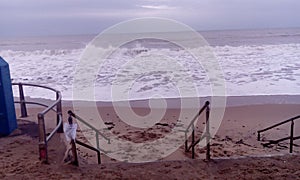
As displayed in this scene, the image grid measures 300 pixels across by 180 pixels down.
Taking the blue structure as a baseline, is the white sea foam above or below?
below

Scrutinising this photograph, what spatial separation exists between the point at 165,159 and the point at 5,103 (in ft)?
10.5

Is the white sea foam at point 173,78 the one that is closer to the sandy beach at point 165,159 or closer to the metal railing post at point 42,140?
the sandy beach at point 165,159

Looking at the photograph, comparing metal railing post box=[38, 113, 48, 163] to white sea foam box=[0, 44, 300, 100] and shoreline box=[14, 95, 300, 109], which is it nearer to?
shoreline box=[14, 95, 300, 109]

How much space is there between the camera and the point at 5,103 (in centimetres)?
634

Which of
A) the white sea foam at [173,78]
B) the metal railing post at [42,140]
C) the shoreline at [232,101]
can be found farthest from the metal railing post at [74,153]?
the white sea foam at [173,78]

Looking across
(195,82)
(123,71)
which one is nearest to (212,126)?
(195,82)

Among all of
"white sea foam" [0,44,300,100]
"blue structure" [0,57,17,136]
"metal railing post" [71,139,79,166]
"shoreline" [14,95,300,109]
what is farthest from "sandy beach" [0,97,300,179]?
"white sea foam" [0,44,300,100]

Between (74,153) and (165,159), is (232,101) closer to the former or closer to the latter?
(165,159)

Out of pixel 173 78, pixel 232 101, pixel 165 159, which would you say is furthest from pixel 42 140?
pixel 173 78

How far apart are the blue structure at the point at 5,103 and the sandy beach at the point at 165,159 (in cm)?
20

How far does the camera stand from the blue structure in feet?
20.6

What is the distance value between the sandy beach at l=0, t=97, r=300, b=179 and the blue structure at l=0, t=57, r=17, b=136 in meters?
0.20

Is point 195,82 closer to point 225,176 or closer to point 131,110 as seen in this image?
point 131,110

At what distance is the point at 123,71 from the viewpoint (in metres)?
20.9
